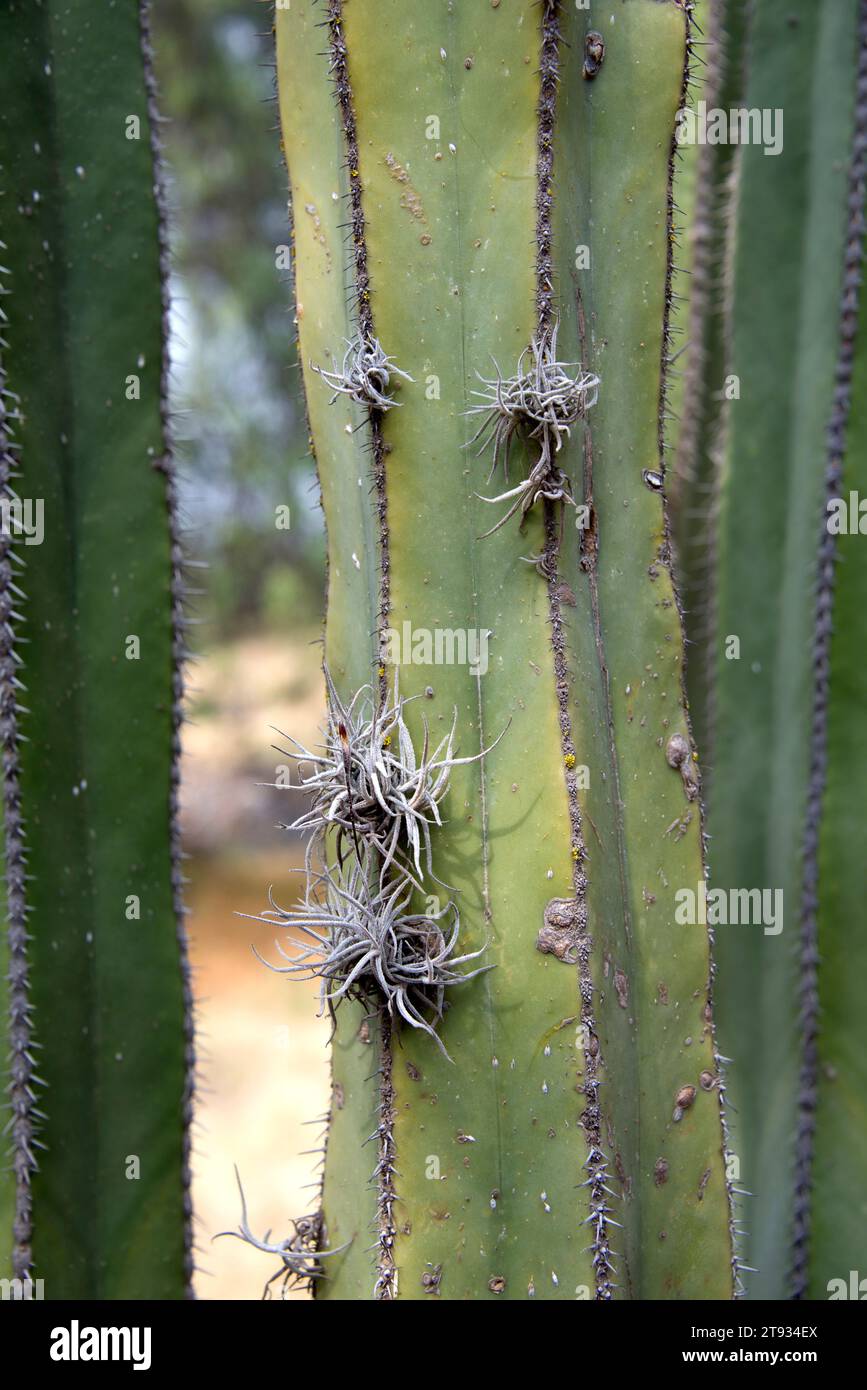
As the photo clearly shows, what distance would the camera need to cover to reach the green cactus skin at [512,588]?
1104mm

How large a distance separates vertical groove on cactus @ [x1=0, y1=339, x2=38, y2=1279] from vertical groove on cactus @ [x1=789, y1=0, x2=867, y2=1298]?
1.12 m

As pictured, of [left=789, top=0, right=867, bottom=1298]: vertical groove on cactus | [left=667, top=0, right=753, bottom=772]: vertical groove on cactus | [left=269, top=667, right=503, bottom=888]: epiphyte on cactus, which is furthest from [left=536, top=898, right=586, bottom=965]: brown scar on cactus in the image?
[left=667, top=0, right=753, bottom=772]: vertical groove on cactus

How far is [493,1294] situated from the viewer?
43.5 inches

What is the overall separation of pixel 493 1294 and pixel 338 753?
531 millimetres

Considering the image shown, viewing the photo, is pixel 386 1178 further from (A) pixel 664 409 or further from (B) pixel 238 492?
(B) pixel 238 492

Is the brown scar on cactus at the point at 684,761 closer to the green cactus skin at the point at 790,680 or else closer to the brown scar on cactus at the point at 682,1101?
the brown scar on cactus at the point at 682,1101

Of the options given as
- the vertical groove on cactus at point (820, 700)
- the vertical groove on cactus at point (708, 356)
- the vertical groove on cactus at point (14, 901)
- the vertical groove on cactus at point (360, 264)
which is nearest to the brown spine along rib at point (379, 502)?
the vertical groove on cactus at point (360, 264)

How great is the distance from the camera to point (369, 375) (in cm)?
111

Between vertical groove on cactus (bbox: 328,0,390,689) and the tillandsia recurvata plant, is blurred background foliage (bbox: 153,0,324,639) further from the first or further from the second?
vertical groove on cactus (bbox: 328,0,390,689)

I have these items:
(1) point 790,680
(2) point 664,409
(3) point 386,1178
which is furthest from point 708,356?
(3) point 386,1178

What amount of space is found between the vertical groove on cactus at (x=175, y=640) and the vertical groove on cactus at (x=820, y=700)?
3.01ft

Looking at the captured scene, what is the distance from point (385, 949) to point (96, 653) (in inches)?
28.1

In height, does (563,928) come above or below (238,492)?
below

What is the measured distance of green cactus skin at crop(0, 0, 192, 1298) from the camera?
1.51m
